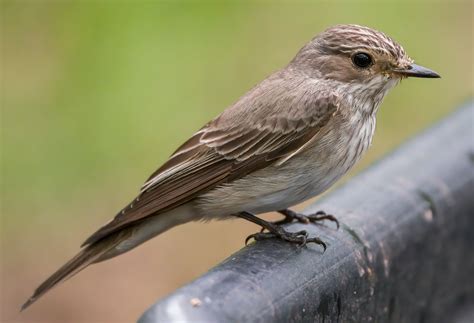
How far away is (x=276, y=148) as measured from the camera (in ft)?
17.4

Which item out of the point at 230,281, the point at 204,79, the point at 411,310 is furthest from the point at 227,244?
the point at 230,281

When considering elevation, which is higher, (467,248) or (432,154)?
(432,154)

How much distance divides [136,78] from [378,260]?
557 centimetres

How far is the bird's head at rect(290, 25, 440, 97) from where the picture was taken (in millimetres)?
5348

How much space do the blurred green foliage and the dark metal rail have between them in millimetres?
3598

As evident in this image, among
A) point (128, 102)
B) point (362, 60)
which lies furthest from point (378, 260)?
point (128, 102)

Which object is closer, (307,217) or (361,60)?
(307,217)

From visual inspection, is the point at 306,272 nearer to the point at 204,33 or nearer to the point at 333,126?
the point at 333,126

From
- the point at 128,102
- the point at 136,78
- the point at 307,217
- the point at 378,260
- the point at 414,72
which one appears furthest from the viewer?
the point at 136,78

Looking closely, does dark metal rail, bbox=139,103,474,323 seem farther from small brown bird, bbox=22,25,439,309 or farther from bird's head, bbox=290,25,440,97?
bird's head, bbox=290,25,440,97

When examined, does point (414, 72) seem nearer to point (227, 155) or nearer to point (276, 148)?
point (276, 148)

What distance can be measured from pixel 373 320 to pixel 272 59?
19.2 ft

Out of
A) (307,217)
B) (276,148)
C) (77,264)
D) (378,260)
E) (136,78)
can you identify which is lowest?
(378,260)

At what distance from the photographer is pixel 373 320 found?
452 cm
